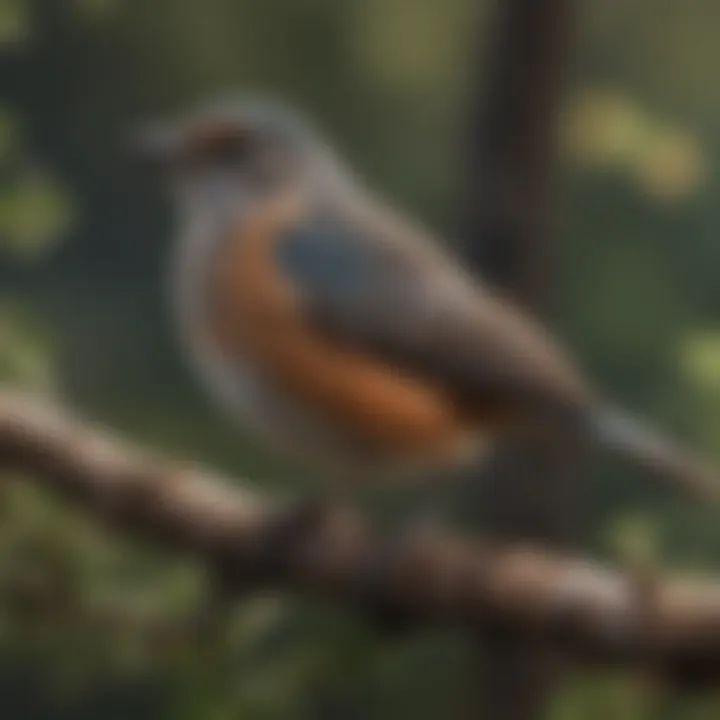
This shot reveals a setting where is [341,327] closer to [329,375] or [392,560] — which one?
[329,375]

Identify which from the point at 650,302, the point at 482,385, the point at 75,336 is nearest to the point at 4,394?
the point at 75,336

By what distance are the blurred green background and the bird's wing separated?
33 millimetres

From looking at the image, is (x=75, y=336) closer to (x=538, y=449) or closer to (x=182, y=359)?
(x=182, y=359)

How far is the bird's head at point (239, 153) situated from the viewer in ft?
3.68

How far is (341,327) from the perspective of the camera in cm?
109

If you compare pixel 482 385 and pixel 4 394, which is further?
pixel 4 394

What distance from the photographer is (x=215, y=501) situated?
1159 millimetres

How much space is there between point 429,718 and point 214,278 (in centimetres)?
33

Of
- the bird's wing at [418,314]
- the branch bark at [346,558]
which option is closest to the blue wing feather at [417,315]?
the bird's wing at [418,314]

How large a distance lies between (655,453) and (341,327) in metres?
0.22

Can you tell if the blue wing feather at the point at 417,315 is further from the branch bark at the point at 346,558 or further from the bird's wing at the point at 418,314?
the branch bark at the point at 346,558

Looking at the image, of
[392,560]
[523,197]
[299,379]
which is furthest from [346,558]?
A: [523,197]

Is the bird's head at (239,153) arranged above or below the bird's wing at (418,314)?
above

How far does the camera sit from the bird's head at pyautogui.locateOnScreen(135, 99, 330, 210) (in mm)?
1123
